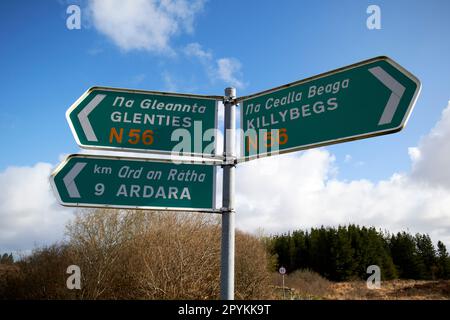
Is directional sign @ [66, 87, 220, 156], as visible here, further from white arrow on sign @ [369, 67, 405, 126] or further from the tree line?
the tree line

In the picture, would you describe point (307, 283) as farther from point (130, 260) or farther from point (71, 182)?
point (71, 182)

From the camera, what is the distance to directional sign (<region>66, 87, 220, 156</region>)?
3.18m

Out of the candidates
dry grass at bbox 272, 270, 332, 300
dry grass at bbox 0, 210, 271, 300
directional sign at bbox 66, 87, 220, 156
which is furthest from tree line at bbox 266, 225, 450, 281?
directional sign at bbox 66, 87, 220, 156

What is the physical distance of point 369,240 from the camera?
233 feet

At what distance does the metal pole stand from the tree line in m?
64.6

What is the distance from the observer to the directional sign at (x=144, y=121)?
10.4 ft

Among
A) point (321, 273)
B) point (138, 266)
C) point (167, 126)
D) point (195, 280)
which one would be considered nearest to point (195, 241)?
point (195, 280)

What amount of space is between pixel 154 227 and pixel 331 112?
2319cm

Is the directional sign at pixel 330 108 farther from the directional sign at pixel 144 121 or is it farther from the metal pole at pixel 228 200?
the directional sign at pixel 144 121

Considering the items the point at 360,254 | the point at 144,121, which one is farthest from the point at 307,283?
the point at 144,121

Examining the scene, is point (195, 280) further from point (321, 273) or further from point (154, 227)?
point (321, 273)

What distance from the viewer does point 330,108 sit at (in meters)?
2.93

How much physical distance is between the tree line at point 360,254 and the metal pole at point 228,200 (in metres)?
64.6

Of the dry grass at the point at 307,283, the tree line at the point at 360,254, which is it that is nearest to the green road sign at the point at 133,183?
the dry grass at the point at 307,283
